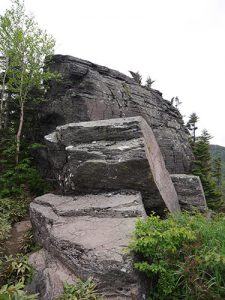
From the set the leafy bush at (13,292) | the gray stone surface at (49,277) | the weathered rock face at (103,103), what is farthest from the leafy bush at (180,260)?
the weathered rock face at (103,103)

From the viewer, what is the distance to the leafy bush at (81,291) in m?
4.63

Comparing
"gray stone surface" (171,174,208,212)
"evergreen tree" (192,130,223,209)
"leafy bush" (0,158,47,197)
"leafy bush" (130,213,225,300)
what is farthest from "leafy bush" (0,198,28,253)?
"evergreen tree" (192,130,223,209)

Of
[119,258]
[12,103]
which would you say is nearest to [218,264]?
[119,258]

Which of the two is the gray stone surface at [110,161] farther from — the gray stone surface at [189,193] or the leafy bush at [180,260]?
the leafy bush at [180,260]

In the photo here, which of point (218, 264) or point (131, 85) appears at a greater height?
point (131, 85)

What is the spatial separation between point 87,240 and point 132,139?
156 inches

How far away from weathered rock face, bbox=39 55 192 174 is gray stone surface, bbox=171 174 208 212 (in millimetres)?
4754

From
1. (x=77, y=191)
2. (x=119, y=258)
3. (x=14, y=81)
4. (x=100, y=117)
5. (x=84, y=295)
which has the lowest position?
(x=84, y=295)

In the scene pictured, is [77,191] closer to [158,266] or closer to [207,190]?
[158,266]

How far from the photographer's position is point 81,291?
477cm

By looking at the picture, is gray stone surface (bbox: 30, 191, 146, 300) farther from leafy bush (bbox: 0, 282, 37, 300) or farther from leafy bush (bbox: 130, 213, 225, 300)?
leafy bush (bbox: 0, 282, 37, 300)

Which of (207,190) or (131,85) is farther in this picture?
(207,190)

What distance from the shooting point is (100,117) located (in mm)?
14680

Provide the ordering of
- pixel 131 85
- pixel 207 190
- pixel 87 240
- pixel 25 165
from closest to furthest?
pixel 87 240
pixel 25 165
pixel 131 85
pixel 207 190
